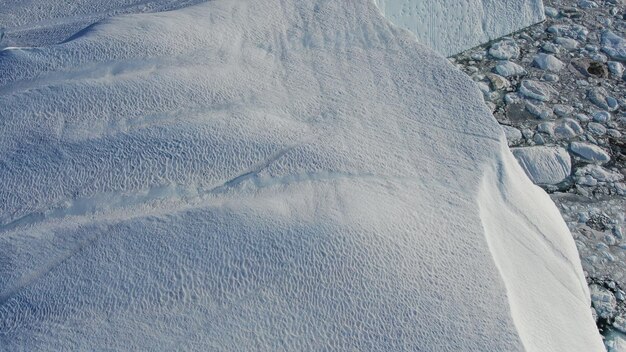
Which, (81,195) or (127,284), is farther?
(81,195)

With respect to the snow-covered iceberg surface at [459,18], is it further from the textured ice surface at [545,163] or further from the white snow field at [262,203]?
the textured ice surface at [545,163]

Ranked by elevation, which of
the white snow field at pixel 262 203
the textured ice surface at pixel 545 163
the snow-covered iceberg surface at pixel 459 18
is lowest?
the textured ice surface at pixel 545 163

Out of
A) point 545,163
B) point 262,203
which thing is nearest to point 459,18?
point 545,163

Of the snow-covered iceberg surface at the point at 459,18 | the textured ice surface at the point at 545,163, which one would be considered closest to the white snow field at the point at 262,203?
the textured ice surface at the point at 545,163

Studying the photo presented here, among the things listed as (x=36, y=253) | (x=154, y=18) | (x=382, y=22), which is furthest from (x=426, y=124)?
(x=36, y=253)

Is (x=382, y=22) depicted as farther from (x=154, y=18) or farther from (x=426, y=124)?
(x=154, y=18)
